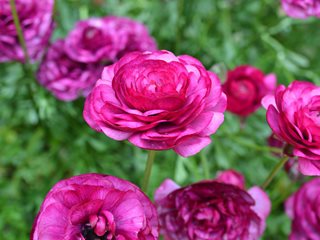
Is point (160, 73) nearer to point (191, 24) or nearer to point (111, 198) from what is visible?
point (111, 198)

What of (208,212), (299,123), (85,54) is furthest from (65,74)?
(299,123)

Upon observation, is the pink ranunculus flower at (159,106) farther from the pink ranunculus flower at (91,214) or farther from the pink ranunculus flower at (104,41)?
the pink ranunculus flower at (104,41)

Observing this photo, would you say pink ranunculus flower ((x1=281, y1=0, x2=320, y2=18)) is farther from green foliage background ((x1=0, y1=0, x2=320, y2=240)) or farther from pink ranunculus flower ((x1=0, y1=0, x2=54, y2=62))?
pink ranunculus flower ((x1=0, y1=0, x2=54, y2=62))

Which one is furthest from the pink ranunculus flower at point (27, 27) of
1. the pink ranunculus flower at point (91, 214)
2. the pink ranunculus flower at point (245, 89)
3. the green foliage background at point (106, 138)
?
the pink ranunculus flower at point (91, 214)

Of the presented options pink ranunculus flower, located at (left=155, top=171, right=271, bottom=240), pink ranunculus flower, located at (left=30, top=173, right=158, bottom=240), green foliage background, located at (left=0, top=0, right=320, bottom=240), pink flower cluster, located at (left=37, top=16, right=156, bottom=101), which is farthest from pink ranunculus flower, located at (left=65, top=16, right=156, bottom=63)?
pink ranunculus flower, located at (left=30, top=173, right=158, bottom=240)

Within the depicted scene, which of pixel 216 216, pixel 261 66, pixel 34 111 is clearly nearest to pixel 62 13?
pixel 34 111

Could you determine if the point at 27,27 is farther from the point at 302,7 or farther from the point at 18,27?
the point at 302,7
